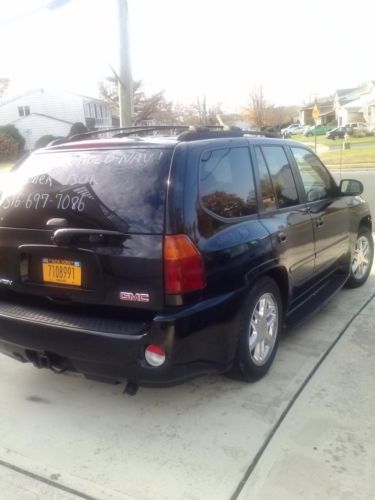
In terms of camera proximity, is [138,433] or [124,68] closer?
[138,433]

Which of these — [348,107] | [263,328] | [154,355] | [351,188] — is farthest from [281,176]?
[348,107]

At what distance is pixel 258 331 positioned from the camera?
340cm

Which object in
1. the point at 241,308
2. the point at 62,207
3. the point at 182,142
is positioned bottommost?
the point at 241,308

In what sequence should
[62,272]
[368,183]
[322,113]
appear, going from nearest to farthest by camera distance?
[62,272] < [368,183] < [322,113]

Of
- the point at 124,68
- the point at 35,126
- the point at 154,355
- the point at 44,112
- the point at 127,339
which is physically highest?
the point at 44,112

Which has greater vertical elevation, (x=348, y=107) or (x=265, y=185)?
(x=348, y=107)

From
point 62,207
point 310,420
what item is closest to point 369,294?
point 310,420

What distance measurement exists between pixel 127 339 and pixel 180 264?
A: 50cm

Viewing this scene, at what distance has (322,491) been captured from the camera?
2.39 m

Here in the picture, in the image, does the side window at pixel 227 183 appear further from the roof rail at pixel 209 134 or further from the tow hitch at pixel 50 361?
the tow hitch at pixel 50 361

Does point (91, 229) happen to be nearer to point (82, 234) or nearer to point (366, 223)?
point (82, 234)

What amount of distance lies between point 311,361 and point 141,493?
5.87 ft

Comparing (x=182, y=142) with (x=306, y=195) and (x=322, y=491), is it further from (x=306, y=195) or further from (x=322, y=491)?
(x=322, y=491)

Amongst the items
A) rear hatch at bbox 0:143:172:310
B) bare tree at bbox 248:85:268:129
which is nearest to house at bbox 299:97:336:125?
bare tree at bbox 248:85:268:129
